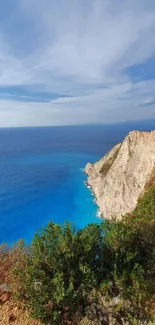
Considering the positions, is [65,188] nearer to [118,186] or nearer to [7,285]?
[118,186]

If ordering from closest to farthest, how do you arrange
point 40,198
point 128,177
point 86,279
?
point 86,279 < point 128,177 < point 40,198

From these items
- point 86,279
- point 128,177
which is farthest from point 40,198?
point 86,279

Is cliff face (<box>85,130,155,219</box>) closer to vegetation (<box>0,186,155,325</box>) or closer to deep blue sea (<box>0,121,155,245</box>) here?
deep blue sea (<box>0,121,155,245</box>)

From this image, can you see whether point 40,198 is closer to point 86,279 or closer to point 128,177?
point 128,177

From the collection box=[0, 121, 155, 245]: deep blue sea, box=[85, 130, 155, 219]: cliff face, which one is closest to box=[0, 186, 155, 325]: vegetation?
box=[85, 130, 155, 219]: cliff face

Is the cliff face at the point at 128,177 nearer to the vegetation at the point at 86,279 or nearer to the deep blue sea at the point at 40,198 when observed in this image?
the deep blue sea at the point at 40,198

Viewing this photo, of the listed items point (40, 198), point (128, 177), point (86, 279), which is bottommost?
point (40, 198)

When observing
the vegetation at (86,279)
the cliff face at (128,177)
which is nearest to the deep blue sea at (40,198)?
the cliff face at (128,177)
